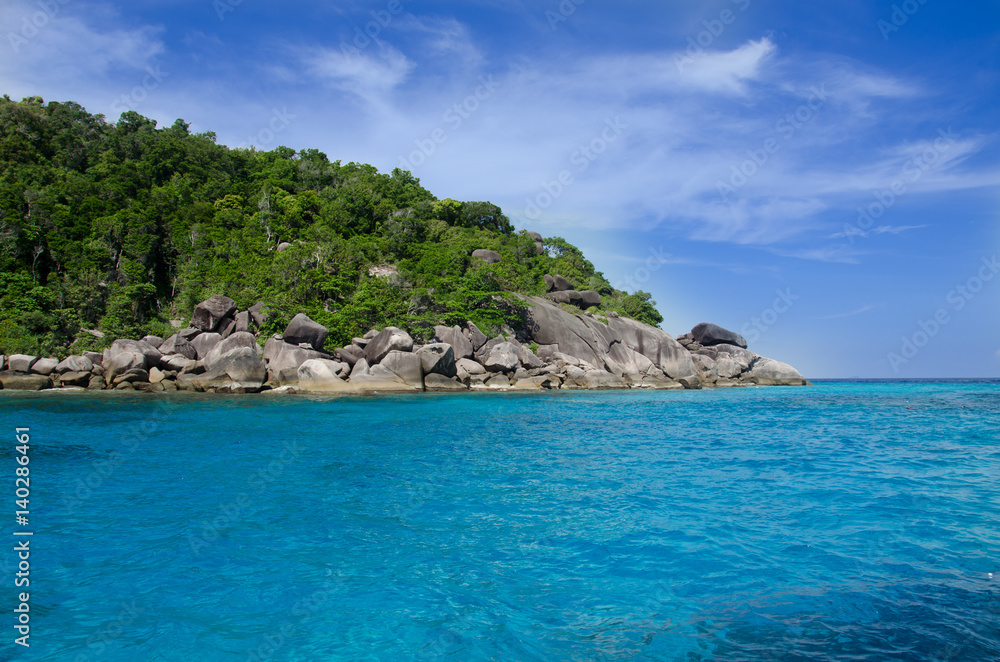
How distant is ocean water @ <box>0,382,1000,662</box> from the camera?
351 centimetres

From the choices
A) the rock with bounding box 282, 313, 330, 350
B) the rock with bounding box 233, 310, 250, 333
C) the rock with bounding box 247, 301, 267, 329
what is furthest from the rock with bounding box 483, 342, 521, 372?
the rock with bounding box 233, 310, 250, 333

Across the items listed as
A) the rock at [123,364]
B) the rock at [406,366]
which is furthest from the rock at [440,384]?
the rock at [123,364]

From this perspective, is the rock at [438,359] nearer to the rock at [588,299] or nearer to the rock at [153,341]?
the rock at [153,341]

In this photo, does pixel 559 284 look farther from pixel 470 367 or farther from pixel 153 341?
pixel 153 341

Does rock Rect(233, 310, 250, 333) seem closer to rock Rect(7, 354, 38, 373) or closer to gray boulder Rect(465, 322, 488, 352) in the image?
rock Rect(7, 354, 38, 373)

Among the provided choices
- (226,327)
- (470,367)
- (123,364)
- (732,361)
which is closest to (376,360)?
(470,367)

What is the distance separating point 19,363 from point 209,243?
16.9 m

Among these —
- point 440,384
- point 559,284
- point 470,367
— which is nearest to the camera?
point 440,384

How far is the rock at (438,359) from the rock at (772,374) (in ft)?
93.8

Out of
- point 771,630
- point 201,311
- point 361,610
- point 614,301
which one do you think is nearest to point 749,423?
point 771,630

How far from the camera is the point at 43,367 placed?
23.6m

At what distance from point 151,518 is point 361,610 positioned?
3653 millimetres

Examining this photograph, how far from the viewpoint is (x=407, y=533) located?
5.53m

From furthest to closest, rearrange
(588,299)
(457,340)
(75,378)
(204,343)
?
(588,299), (457,340), (204,343), (75,378)
